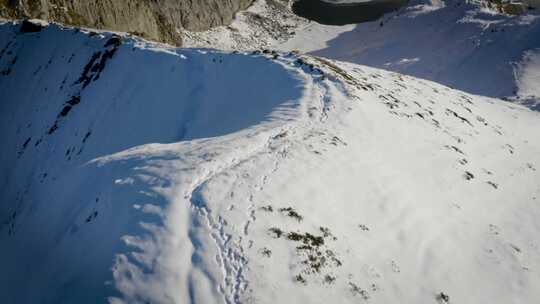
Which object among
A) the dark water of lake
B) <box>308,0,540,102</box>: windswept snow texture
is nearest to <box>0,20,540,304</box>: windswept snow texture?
<box>308,0,540,102</box>: windswept snow texture

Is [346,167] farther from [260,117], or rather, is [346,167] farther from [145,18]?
[145,18]

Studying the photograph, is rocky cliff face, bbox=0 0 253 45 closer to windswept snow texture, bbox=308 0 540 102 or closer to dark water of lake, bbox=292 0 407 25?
dark water of lake, bbox=292 0 407 25

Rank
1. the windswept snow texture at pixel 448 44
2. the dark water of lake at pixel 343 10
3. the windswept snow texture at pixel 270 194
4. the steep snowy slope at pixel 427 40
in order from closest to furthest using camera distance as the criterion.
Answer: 1. the windswept snow texture at pixel 270 194
2. the steep snowy slope at pixel 427 40
3. the windswept snow texture at pixel 448 44
4. the dark water of lake at pixel 343 10

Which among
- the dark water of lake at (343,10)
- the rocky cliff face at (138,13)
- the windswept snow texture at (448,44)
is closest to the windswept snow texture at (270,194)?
the windswept snow texture at (448,44)

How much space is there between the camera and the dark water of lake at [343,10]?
173 ft

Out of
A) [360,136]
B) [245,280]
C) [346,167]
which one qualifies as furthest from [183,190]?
[360,136]

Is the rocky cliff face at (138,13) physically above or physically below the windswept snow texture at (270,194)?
above

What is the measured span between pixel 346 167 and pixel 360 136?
89.2 inches

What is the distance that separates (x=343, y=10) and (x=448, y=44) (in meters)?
20.1

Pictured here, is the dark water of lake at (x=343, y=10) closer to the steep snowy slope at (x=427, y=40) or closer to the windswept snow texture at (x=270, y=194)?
the steep snowy slope at (x=427, y=40)

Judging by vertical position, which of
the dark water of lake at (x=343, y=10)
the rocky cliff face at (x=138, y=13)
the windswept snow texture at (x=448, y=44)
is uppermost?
the rocky cliff face at (x=138, y=13)

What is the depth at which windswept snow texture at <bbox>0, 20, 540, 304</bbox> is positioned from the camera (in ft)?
26.1

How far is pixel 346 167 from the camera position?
38.0ft

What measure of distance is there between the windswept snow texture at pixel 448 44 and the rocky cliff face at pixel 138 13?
455 inches
